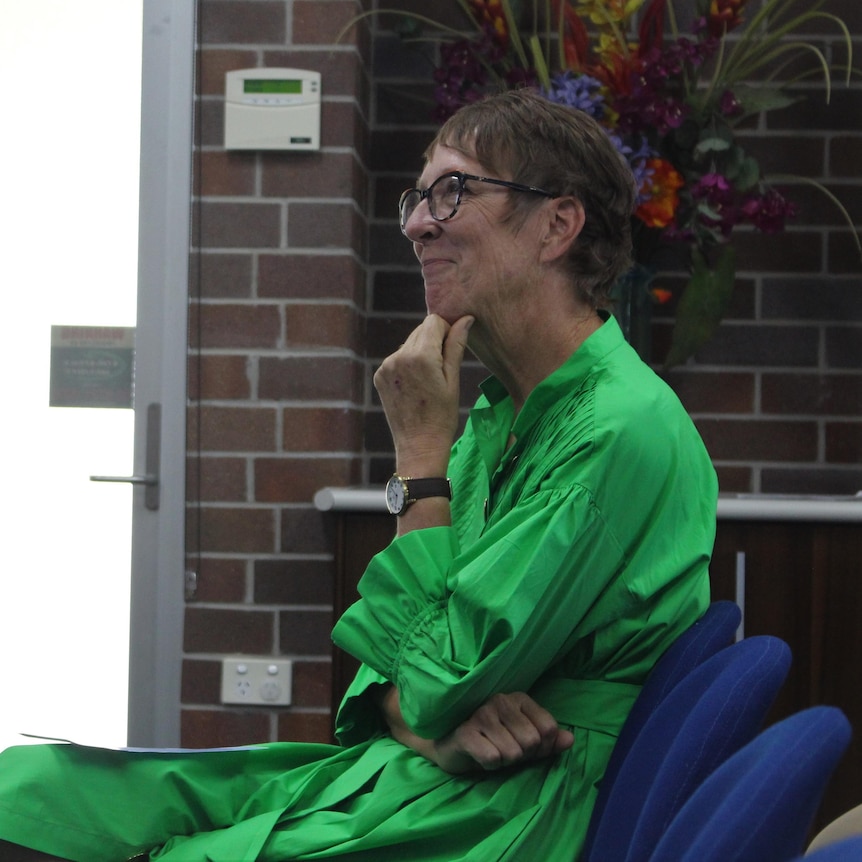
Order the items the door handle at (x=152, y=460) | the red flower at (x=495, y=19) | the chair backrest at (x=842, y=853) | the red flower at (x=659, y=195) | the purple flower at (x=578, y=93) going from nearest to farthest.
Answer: the chair backrest at (x=842, y=853)
the purple flower at (x=578, y=93)
the red flower at (x=659, y=195)
the red flower at (x=495, y=19)
the door handle at (x=152, y=460)

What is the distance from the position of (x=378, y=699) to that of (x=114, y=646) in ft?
4.11

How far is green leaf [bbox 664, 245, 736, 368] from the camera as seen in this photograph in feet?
7.14

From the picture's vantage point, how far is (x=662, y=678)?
1.07 m

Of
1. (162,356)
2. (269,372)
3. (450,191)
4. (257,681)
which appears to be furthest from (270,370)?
(450,191)

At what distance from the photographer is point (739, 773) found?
0.64 m

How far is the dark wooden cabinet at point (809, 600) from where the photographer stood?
1.96 m

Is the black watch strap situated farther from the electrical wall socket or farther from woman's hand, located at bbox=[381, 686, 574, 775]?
the electrical wall socket

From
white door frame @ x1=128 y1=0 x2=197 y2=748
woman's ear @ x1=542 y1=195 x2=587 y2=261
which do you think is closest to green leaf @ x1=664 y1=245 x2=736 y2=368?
woman's ear @ x1=542 y1=195 x2=587 y2=261

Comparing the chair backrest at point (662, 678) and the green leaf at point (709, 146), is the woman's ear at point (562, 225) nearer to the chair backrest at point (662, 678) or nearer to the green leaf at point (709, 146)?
the chair backrest at point (662, 678)

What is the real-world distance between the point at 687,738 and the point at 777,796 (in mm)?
268

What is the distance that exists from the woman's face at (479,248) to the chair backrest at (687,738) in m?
0.58

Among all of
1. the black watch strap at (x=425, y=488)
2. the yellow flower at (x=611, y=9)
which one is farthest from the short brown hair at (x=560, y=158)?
the yellow flower at (x=611, y=9)

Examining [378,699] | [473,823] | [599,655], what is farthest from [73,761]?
[599,655]

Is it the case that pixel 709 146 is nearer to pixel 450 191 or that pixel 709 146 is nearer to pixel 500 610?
pixel 450 191
